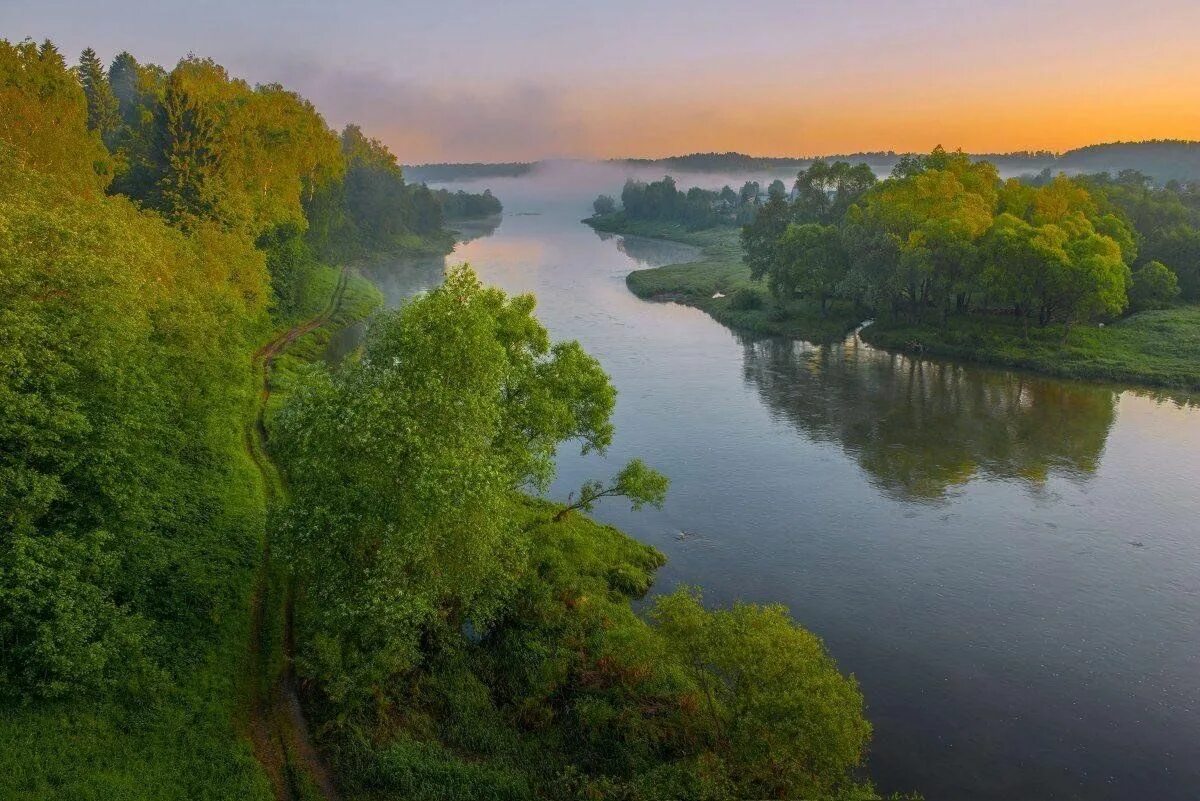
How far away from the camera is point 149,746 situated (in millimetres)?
23031

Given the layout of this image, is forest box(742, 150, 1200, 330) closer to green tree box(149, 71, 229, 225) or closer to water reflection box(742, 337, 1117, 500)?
water reflection box(742, 337, 1117, 500)

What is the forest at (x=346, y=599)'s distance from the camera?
22.1 metres

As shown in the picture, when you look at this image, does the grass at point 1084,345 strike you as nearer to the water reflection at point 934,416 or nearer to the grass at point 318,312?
the water reflection at point 934,416

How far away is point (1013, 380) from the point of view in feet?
231

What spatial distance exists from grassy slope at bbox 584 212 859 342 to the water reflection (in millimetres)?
11262

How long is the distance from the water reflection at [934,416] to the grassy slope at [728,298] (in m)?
11.3

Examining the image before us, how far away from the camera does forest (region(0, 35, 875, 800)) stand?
72.6 ft

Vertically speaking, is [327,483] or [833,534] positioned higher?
[327,483]

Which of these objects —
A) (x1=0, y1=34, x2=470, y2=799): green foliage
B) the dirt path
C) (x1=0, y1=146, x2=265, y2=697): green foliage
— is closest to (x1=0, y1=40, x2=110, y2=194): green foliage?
(x1=0, y1=34, x2=470, y2=799): green foliage

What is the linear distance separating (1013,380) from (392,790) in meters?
65.7

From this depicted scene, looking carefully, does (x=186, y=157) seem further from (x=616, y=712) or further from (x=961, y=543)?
(x=961, y=543)

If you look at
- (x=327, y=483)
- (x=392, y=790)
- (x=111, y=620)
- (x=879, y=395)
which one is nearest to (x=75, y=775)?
(x=111, y=620)

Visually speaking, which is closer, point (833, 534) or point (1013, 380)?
point (833, 534)

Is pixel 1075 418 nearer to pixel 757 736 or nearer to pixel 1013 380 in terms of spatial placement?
pixel 1013 380
